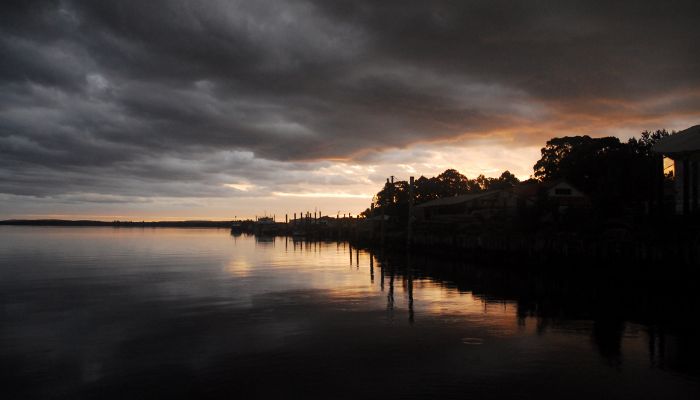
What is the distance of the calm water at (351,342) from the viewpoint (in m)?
11.6

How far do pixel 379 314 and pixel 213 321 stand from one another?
262 inches

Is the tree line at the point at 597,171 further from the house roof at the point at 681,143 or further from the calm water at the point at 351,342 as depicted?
the calm water at the point at 351,342

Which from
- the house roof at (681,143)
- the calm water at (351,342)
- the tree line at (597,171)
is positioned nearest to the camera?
the calm water at (351,342)

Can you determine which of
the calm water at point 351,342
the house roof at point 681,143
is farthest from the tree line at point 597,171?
the calm water at point 351,342

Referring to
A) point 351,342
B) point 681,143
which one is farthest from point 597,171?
point 351,342

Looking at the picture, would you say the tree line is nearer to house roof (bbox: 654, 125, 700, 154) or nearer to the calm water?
house roof (bbox: 654, 125, 700, 154)

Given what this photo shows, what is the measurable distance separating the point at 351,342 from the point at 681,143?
77.0 ft

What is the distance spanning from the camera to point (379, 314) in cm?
2038

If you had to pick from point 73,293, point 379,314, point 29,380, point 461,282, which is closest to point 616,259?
point 461,282

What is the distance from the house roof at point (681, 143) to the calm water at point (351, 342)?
7947mm

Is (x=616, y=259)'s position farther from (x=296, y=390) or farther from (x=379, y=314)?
(x=296, y=390)

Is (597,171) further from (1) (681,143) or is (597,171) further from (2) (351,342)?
(2) (351,342)

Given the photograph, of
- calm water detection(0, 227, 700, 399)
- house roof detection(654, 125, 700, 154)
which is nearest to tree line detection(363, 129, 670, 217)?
house roof detection(654, 125, 700, 154)

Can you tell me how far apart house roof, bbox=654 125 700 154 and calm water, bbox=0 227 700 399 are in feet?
26.1
